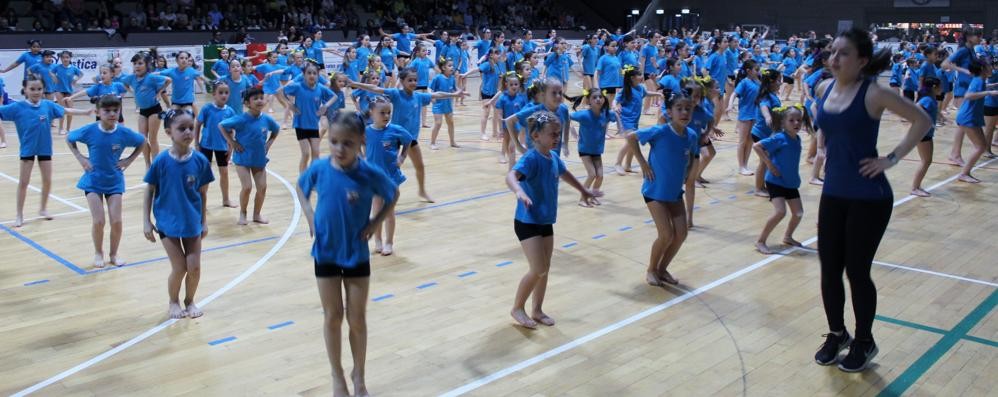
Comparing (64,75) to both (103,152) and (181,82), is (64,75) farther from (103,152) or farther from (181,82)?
(103,152)

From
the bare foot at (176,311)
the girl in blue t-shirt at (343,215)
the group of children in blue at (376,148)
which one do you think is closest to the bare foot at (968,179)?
the group of children in blue at (376,148)

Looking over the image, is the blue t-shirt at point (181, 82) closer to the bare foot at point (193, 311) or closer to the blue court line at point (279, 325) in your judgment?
the bare foot at point (193, 311)

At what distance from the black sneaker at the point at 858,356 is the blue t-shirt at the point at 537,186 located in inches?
82.8

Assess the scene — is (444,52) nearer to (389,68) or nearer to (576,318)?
(389,68)

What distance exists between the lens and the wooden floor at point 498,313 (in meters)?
5.51

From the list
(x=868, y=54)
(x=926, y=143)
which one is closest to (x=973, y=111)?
(x=926, y=143)

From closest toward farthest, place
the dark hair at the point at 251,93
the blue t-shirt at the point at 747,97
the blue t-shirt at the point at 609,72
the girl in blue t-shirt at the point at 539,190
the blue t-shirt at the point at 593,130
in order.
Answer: the girl in blue t-shirt at the point at 539,190
the dark hair at the point at 251,93
the blue t-shirt at the point at 593,130
the blue t-shirt at the point at 747,97
the blue t-shirt at the point at 609,72

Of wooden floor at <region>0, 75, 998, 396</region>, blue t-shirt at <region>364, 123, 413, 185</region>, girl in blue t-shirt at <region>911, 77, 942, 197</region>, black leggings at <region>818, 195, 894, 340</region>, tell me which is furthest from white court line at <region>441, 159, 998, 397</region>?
girl in blue t-shirt at <region>911, 77, 942, 197</region>

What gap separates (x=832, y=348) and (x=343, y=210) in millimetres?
3268

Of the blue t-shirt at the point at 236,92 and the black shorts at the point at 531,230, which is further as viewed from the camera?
the blue t-shirt at the point at 236,92

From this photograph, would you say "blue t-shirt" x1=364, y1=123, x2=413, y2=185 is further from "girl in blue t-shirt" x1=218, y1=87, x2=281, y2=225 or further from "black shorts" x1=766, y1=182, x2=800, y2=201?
"black shorts" x1=766, y1=182, x2=800, y2=201

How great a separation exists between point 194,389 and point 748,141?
936 cm

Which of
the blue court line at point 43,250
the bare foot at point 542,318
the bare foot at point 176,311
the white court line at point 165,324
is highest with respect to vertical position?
the bare foot at point 542,318

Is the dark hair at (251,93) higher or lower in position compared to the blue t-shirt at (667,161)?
higher
